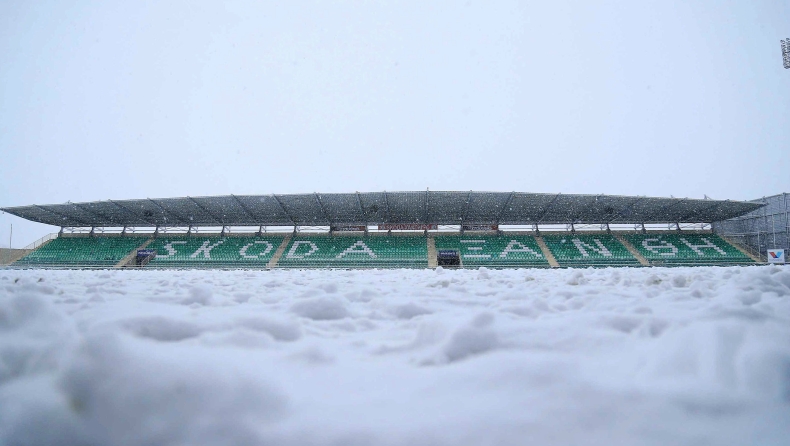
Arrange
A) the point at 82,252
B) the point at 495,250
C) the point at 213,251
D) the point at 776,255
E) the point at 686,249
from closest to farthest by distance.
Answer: the point at 776,255 → the point at 686,249 → the point at 495,250 → the point at 213,251 → the point at 82,252

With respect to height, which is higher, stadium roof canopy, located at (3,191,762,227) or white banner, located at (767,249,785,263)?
stadium roof canopy, located at (3,191,762,227)

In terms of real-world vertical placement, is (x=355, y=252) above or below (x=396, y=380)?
below

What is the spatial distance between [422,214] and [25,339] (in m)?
21.2

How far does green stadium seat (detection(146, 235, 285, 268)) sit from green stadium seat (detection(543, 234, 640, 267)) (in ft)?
61.4

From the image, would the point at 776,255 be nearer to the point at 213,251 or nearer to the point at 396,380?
the point at 396,380

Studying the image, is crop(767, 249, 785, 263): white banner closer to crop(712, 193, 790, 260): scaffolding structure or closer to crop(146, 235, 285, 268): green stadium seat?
crop(712, 193, 790, 260): scaffolding structure

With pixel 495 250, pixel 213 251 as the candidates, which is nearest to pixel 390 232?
pixel 495 250

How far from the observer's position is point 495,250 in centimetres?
2225

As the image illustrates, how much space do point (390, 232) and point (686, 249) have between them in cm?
1933

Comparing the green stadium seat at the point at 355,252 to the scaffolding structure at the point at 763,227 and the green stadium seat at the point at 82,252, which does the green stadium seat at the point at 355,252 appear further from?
the scaffolding structure at the point at 763,227

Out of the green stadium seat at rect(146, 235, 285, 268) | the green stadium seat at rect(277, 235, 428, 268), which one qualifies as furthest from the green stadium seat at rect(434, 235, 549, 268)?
the green stadium seat at rect(146, 235, 285, 268)

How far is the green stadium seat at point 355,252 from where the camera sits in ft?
68.7

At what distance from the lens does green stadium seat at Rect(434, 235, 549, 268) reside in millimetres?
20828

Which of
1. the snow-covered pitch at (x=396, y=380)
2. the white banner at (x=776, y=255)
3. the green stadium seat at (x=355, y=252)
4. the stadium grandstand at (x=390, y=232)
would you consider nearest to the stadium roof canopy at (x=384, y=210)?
the stadium grandstand at (x=390, y=232)
